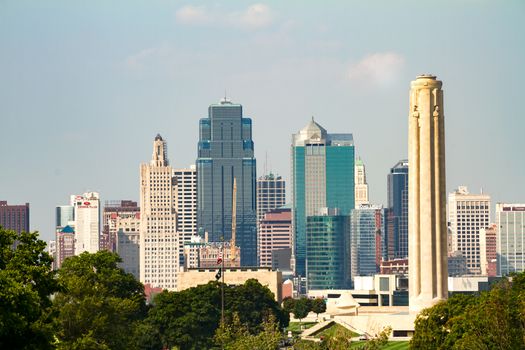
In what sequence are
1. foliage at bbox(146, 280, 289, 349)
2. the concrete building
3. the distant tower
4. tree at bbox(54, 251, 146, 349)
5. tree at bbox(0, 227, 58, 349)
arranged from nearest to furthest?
tree at bbox(0, 227, 58, 349), tree at bbox(54, 251, 146, 349), the distant tower, foliage at bbox(146, 280, 289, 349), the concrete building

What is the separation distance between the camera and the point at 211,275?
182 metres

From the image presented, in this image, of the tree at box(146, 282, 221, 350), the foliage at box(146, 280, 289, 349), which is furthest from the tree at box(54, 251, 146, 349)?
the tree at box(146, 282, 221, 350)

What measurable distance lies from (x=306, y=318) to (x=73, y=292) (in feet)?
302

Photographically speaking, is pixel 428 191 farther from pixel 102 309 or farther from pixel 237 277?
pixel 237 277

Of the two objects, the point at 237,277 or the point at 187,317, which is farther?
the point at 237,277

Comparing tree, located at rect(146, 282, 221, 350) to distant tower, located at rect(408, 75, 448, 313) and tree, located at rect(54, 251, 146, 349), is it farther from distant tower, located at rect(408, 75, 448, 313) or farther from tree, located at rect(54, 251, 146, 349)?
tree, located at rect(54, 251, 146, 349)

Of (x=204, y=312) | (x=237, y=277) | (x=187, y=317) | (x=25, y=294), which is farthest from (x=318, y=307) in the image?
(x=25, y=294)

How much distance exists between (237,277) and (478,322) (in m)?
99.8

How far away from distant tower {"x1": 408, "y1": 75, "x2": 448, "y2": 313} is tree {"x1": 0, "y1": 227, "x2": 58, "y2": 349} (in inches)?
2236

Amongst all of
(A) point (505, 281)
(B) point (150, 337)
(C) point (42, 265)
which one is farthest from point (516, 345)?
(B) point (150, 337)

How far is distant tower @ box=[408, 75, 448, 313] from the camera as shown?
127438 mm

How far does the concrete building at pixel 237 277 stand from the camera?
591ft

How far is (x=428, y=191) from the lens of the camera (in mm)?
127938

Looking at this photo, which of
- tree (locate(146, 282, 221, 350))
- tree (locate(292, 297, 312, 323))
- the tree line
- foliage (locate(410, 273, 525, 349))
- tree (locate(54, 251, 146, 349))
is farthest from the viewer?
tree (locate(292, 297, 312, 323))
